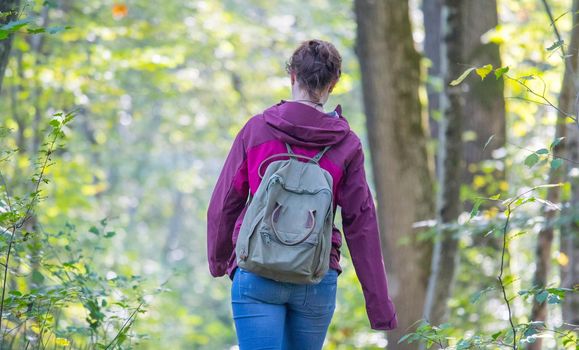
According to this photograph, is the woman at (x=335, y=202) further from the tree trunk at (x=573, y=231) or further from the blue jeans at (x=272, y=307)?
the tree trunk at (x=573, y=231)

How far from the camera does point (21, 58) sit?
364 inches

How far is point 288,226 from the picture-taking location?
291 cm

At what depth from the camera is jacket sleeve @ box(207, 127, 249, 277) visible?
3123 mm

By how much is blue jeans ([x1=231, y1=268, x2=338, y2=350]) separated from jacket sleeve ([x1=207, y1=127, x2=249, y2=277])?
0.65ft

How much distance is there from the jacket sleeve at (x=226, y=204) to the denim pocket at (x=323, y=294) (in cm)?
36

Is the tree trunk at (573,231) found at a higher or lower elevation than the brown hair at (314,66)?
lower

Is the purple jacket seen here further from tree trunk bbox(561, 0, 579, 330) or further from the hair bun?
tree trunk bbox(561, 0, 579, 330)

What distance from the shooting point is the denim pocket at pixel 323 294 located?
3.07 metres

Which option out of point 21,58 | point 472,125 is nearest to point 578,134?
point 472,125

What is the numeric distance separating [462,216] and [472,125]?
247 centimetres

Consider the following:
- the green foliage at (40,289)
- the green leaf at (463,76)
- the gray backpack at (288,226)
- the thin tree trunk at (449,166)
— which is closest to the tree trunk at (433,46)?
the thin tree trunk at (449,166)

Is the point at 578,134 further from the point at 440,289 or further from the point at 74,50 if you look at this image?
the point at 74,50

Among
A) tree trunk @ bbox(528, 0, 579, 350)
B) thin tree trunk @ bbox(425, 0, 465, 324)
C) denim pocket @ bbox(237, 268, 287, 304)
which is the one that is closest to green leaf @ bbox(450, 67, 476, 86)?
denim pocket @ bbox(237, 268, 287, 304)

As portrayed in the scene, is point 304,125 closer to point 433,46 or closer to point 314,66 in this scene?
point 314,66
